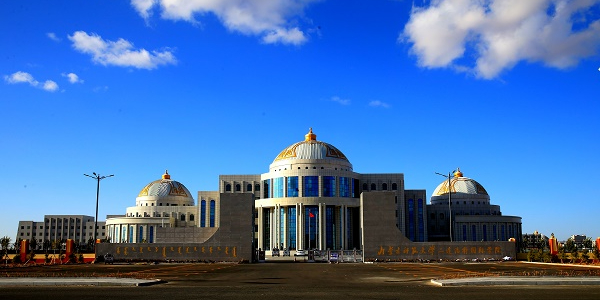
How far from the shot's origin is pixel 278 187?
349ft

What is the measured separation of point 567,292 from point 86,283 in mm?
21072

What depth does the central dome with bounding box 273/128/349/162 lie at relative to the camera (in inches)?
4218

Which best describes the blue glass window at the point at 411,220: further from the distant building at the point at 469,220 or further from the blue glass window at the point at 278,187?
the blue glass window at the point at 278,187

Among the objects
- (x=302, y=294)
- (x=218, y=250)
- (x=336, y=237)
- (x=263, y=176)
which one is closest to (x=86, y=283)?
(x=302, y=294)

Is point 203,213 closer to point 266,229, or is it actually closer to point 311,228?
point 266,229

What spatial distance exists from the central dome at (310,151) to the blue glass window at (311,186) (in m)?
4.32

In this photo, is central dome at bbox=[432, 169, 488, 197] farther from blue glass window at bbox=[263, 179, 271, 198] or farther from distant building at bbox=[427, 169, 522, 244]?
blue glass window at bbox=[263, 179, 271, 198]

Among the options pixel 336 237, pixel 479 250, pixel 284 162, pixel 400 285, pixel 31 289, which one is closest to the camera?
pixel 31 289

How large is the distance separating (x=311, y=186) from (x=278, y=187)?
6.12 metres

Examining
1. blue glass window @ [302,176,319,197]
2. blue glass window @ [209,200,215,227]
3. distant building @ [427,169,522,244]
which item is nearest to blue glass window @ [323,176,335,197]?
blue glass window @ [302,176,319,197]

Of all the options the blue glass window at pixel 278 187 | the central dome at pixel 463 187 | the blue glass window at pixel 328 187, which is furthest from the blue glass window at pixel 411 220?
the blue glass window at pixel 278 187

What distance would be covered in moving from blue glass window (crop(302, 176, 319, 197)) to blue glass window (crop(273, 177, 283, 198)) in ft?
14.3

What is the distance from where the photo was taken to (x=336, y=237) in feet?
Result: 332

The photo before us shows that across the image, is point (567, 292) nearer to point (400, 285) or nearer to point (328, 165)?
point (400, 285)
